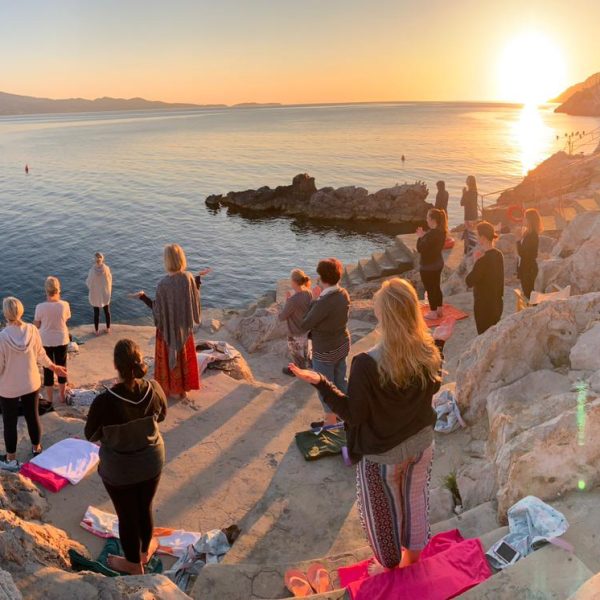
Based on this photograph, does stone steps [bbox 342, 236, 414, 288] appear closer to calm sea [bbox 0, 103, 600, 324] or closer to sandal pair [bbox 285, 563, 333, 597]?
calm sea [bbox 0, 103, 600, 324]

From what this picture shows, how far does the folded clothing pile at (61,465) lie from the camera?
17.6ft

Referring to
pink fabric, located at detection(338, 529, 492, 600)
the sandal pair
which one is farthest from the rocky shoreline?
pink fabric, located at detection(338, 529, 492, 600)

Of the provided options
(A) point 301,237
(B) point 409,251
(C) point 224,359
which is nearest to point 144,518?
(C) point 224,359

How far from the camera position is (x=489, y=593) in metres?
3.01

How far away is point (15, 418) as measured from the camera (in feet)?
18.7

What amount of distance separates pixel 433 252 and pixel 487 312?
1.84m

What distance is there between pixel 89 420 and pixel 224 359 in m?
5.30

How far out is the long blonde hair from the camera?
10.2 feet

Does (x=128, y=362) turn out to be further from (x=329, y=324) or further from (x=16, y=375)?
(x=329, y=324)

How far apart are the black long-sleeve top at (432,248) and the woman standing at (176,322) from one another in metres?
4.22

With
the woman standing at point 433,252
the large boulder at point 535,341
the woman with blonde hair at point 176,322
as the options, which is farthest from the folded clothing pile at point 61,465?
the woman standing at point 433,252

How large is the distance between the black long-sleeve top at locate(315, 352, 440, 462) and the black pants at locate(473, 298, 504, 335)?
5.07 metres

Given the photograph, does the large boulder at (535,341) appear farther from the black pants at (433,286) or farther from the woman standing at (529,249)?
the black pants at (433,286)

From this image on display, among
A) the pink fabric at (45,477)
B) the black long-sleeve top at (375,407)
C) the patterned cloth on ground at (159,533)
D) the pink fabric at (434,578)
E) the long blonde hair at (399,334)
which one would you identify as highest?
the long blonde hair at (399,334)
